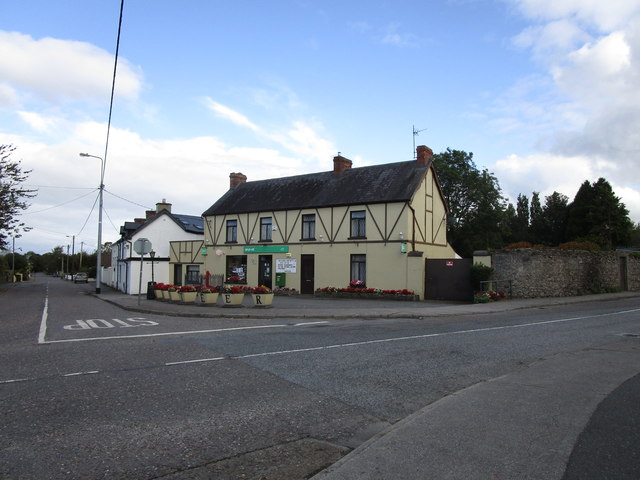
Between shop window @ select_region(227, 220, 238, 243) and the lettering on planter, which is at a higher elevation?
shop window @ select_region(227, 220, 238, 243)

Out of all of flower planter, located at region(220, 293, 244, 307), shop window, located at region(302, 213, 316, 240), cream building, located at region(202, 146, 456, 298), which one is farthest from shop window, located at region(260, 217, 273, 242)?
flower planter, located at region(220, 293, 244, 307)

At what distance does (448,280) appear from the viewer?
24.2 meters

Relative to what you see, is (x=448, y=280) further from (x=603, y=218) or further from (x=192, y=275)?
(x=603, y=218)

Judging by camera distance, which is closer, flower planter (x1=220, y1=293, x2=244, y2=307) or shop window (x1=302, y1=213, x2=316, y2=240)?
flower planter (x1=220, y1=293, x2=244, y2=307)

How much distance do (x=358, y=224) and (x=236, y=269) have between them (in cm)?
1040

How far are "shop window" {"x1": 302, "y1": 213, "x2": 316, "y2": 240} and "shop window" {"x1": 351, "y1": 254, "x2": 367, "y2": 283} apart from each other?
329 cm

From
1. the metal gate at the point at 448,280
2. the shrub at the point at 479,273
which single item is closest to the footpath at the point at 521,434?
the shrub at the point at 479,273

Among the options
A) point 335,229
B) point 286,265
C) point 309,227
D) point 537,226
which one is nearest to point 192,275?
point 286,265

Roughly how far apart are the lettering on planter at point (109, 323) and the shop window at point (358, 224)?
14304 mm

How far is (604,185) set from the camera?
2122 inches

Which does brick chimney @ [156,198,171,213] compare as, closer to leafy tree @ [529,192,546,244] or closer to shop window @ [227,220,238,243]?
shop window @ [227,220,238,243]

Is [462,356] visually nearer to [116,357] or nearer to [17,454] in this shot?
[116,357]

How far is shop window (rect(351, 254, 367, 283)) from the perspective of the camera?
2677cm

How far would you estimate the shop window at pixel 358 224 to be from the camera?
88.6 ft
